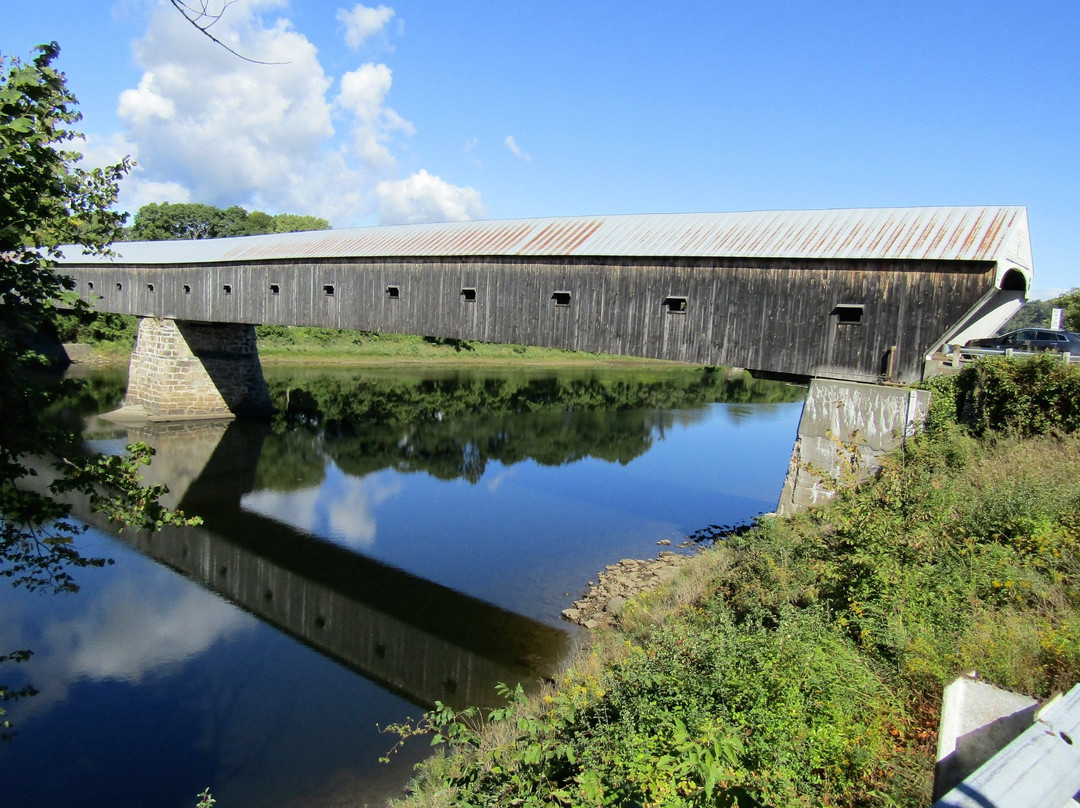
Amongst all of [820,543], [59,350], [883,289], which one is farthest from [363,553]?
[59,350]

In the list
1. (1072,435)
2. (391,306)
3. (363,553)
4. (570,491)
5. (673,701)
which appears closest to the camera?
(673,701)

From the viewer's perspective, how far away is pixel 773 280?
10.5m

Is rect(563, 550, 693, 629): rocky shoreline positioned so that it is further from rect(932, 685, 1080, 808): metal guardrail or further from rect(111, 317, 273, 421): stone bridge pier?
rect(111, 317, 273, 421): stone bridge pier

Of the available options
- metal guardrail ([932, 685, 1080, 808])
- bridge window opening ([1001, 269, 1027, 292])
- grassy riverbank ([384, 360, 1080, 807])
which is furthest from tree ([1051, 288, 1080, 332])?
metal guardrail ([932, 685, 1080, 808])

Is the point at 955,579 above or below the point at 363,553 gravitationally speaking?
above

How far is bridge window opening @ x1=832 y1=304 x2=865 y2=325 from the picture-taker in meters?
9.77

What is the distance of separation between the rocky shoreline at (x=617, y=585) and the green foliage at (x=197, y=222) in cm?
4738

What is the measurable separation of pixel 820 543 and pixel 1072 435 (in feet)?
11.0

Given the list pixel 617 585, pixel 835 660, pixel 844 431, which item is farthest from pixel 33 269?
pixel 844 431

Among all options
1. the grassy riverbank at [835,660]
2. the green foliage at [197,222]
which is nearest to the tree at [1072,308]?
the grassy riverbank at [835,660]

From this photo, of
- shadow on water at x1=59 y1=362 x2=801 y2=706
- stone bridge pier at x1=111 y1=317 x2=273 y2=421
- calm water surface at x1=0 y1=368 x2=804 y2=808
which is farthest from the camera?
stone bridge pier at x1=111 y1=317 x2=273 y2=421

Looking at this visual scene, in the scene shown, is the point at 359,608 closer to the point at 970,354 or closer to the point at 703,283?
the point at 703,283

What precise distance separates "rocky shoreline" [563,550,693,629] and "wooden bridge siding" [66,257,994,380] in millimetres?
3525

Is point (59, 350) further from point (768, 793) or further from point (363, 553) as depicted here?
point (768, 793)
